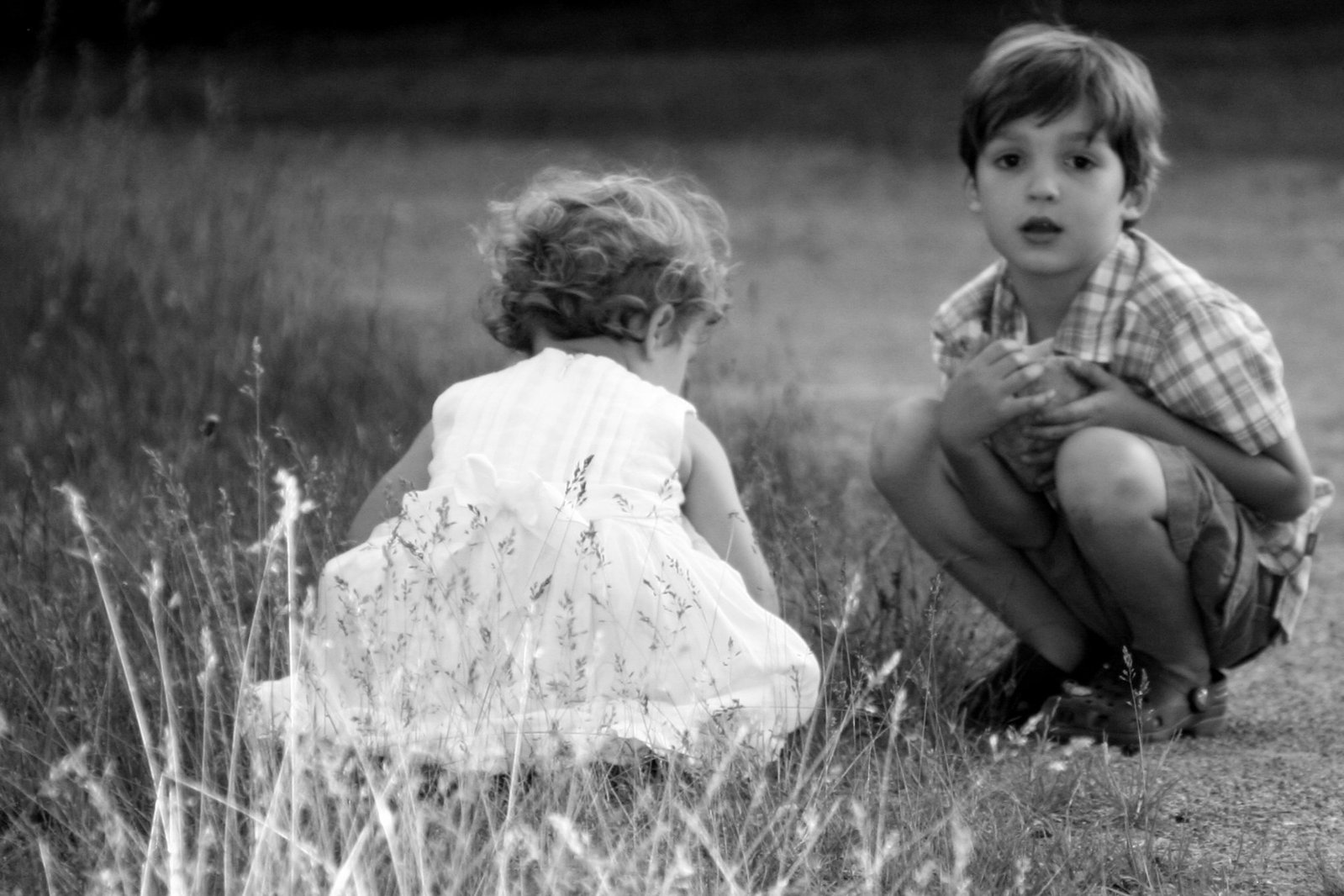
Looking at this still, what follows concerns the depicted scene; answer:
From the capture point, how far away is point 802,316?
26.8 feet

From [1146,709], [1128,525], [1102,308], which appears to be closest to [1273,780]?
[1146,709]

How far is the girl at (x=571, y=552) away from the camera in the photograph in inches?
96.6

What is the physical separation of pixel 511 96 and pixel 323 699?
579 inches

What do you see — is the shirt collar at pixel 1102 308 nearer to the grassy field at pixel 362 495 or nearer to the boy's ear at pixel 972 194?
the boy's ear at pixel 972 194

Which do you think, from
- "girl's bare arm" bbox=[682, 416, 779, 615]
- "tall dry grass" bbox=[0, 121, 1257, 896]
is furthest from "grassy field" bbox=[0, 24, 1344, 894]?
"girl's bare arm" bbox=[682, 416, 779, 615]

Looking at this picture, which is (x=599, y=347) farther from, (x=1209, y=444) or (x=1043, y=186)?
(x=1209, y=444)

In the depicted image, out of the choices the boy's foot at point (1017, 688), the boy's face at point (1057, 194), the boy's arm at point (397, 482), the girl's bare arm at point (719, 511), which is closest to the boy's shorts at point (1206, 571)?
the boy's foot at point (1017, 688)

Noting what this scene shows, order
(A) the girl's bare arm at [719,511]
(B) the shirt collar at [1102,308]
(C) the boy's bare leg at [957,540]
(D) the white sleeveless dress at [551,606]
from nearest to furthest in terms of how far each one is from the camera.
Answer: (D) the white sleeveless dress at [551,606] < (A) the girl's bare arm at [719,511] < (B) the shirt collar at [1102,308] < (C) the boy's bare leg at [957,540]

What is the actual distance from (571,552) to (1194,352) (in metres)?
1.09

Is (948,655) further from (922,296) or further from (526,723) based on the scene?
(922,296)

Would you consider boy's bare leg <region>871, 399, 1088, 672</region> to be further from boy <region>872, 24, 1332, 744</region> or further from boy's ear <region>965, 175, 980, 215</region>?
boy's ear <region>965, 175, 980, 215</region>

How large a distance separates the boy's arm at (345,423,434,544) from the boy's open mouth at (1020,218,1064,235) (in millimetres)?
1046

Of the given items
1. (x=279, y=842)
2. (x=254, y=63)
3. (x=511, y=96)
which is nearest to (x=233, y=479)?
(x=279, y=842)

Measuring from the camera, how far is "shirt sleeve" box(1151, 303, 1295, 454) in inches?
119
